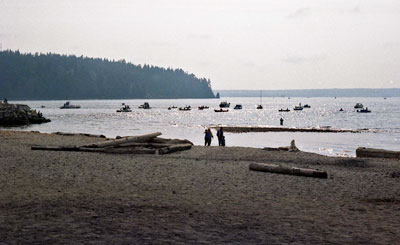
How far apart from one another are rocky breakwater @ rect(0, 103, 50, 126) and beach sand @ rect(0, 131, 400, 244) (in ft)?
212

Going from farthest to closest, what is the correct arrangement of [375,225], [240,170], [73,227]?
[240,170]
[375,225]
[73,227]

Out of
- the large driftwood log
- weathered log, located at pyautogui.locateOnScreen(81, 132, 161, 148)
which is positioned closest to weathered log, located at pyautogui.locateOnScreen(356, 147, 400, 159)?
the large driftwood log

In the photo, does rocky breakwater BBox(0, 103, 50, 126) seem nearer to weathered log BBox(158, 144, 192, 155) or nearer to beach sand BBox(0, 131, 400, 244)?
weathered log BBox(158, 144, 192, 155)

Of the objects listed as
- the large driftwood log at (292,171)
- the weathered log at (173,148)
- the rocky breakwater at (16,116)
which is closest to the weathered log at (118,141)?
the weathered log at (173,148)

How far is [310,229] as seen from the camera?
9.07 m

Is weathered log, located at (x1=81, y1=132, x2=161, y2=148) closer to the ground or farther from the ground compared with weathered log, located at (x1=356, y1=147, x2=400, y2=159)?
farther from the ground

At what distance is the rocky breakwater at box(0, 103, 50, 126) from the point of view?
79.1 metres

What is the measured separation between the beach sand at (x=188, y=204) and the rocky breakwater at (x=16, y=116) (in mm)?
64653

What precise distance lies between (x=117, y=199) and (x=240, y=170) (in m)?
7.63

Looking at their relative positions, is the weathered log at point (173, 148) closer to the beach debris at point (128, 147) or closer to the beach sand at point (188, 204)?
the beach debris at point (128, 147)

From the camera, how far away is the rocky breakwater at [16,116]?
7912 cm

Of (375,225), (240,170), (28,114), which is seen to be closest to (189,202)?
(375,225)

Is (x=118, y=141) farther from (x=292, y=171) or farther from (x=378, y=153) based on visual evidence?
(x=378, y=153)

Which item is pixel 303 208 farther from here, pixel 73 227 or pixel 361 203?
pixel 73 227
